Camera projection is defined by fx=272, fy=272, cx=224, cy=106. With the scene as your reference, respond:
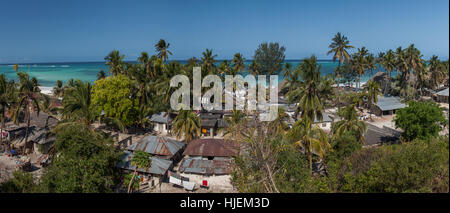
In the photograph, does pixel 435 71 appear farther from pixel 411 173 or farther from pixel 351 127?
pixel 411 173

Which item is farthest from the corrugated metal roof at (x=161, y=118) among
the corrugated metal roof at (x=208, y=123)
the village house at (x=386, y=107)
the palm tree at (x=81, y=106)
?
the village house at (x=386, y=107)

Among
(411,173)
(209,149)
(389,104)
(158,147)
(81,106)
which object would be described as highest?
(81,106)

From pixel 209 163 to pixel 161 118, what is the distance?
12.4 meters

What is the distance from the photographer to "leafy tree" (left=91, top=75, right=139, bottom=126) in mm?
23656

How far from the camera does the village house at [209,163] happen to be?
52.5 ft

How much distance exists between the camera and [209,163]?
1695 cm

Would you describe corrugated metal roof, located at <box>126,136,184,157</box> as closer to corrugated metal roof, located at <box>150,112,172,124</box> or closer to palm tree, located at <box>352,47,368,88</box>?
corrugated metal roof, located at <box>150,112,172,124</box>

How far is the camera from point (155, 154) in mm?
18641

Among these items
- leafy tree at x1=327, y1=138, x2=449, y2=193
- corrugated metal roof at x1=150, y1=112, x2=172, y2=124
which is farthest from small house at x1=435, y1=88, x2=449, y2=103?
leafy tree at x1=327, y1=138, x2=449, y2=193

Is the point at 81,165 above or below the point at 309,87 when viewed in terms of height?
below

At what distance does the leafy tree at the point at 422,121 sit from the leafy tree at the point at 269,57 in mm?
38585

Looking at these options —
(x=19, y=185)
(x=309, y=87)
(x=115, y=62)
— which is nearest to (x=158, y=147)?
(x=19, y=185)

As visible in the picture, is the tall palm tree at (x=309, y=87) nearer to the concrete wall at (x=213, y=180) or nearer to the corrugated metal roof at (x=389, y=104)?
the concrete wall at (x=213, y=180)
